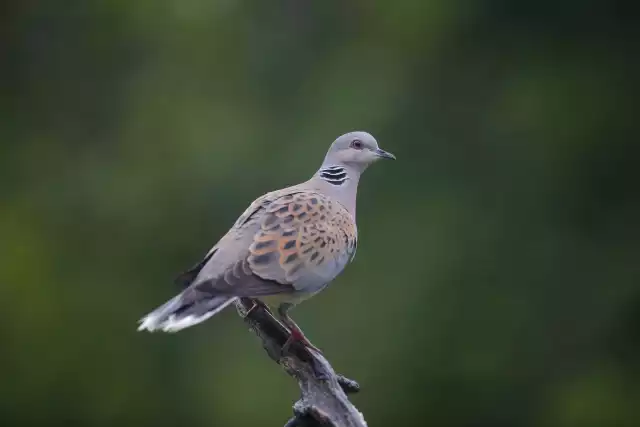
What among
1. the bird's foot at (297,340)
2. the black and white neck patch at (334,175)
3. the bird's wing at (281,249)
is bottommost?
the bird's foot at (297,340)

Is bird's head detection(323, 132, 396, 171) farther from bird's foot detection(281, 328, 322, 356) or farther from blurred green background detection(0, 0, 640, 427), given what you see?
blurred green background detection(0, 0, 640, 427)

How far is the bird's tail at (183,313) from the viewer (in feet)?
14.6

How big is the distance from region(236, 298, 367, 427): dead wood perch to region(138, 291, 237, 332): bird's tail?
1.62 ft

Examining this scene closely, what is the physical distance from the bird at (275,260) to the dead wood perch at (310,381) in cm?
5

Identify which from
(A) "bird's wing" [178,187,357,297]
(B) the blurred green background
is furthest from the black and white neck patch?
(B) the blurred green background

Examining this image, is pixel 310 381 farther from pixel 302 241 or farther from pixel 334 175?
pixel 334 175

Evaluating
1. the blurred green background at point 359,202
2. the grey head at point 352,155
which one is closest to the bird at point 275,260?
the grey head at point 352,155

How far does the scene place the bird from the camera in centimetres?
455

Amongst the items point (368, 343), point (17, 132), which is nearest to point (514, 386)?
point (368, 343)

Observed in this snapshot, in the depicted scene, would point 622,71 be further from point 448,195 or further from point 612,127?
point 448,195

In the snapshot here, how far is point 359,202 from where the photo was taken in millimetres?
10703

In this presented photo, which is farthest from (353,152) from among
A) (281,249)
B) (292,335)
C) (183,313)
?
(183,313)

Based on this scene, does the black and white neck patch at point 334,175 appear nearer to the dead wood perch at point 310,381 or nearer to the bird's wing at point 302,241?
the bird's wing at point 302,241

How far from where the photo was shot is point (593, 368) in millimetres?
10484
